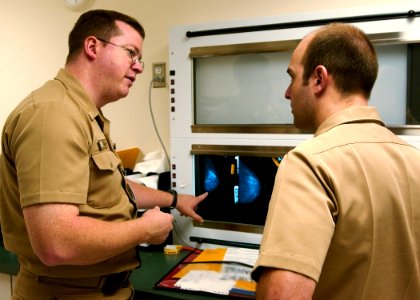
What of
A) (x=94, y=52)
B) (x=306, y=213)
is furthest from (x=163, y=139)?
(x=306, y=213)

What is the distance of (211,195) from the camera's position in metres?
1.68

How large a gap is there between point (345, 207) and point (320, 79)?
0.30 meters

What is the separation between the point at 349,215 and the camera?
2.25 ft

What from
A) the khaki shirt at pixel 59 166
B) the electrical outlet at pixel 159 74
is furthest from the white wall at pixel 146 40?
the khaki shirt at pixel 59 166

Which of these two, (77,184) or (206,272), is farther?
(206,272)

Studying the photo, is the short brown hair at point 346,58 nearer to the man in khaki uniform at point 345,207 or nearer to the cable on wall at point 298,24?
the man in khaki uniform at point 345,207

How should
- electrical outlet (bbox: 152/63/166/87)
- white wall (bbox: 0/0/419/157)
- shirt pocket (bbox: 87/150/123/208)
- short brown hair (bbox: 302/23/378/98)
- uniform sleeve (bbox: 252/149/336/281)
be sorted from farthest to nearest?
electrical outlet (bbox: 152/63/166/87), white wall (bbox: 0/0/419/157), shirt pocket (bbox: 87/150/123/208), short brown hair (bbox: 302/23/378/98), uniform sleeve (bbox: 252/149/336/281)

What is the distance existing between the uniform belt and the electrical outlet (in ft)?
3.57

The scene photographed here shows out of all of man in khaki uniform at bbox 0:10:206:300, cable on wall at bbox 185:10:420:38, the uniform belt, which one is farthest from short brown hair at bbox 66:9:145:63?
the uniform belt

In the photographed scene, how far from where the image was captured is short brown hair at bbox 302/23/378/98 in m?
0.81

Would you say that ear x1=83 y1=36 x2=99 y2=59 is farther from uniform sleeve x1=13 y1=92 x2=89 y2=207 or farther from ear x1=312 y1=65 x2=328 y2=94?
ear x1=312 y1=65 x2=328 y2=94

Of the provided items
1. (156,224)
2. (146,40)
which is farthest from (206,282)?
(146,40)

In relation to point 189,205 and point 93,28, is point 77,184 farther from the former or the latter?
point 189,205

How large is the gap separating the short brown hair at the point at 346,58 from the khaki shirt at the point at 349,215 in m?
0.08
